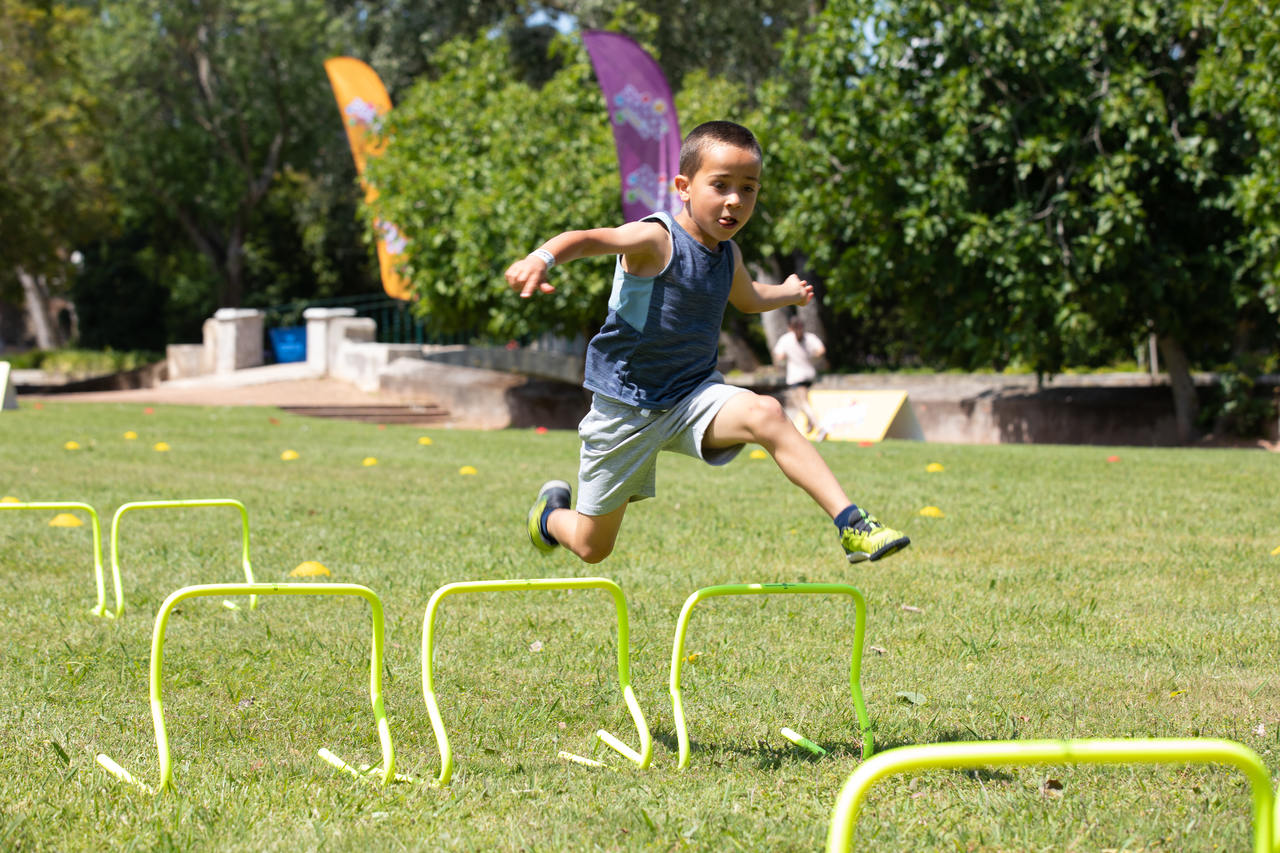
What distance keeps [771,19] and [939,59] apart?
911 centimetres

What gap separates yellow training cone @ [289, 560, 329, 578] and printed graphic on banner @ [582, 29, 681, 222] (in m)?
11.7

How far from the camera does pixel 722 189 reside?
4.27 metres

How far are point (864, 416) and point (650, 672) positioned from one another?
12.7 m

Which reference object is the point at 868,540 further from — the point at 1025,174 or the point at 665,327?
the point at 1025,174

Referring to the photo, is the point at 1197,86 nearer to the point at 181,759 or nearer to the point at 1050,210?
the point at 1050,210

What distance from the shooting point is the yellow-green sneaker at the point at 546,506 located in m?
4.99

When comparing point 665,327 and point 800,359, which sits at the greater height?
point 665,327

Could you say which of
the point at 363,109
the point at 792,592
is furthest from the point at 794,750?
the point at 363,109

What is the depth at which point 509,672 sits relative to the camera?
509 cm

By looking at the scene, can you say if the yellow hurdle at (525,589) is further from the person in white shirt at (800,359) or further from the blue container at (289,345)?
the blue container at (289,345)

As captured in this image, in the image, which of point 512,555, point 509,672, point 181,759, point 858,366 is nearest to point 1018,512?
point 512,555

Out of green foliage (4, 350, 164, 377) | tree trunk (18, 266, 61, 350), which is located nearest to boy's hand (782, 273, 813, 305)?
green foliage (4, 350, 164, 377)

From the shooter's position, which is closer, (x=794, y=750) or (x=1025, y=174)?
(x=794, y=750)

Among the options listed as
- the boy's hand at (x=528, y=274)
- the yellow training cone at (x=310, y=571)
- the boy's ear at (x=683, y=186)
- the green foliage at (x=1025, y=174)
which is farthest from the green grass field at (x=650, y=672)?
the green foliage at (x=1025, y=174)
